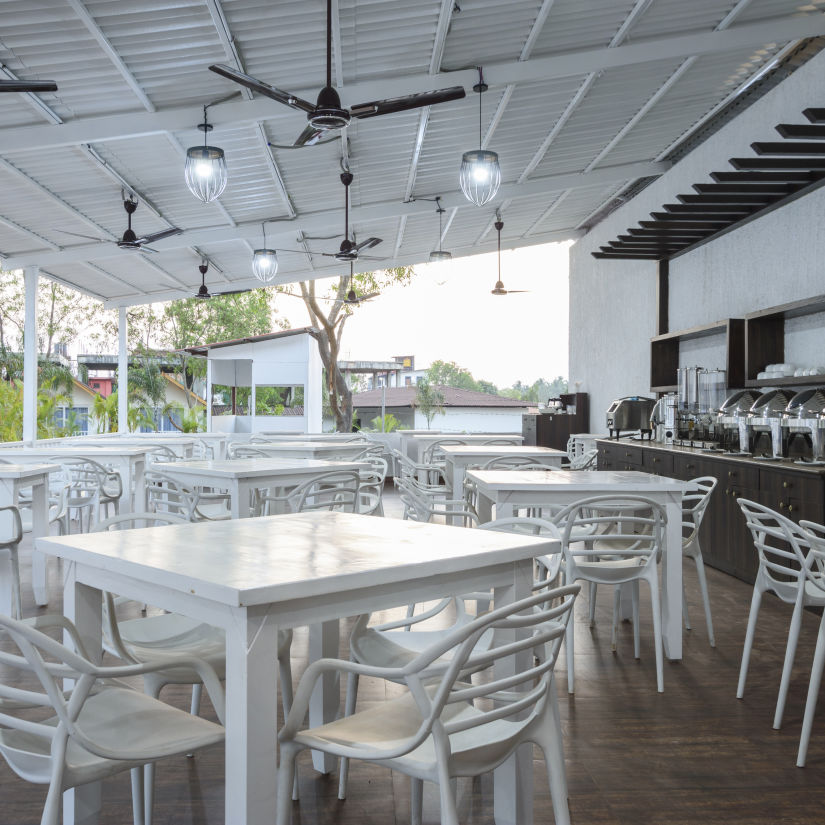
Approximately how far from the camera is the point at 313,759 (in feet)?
8.95

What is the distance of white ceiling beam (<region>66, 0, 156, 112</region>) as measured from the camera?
4441 millimetres

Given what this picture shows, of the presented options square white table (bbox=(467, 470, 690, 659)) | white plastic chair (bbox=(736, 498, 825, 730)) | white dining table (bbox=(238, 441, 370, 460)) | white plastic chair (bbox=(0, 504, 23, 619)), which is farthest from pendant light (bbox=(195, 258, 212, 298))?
white plastic chair (bbox=(736, 498, 825, 730))

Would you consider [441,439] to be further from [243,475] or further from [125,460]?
[243,475]

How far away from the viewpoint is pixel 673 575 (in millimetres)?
3785

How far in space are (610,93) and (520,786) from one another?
22.8 feet

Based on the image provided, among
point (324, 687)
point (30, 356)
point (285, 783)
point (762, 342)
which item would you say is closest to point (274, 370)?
point (30, 356)

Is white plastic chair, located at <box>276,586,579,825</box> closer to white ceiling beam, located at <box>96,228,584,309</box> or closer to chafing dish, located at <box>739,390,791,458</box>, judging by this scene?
chafing dish, located at <box>739,390,791,458</box>

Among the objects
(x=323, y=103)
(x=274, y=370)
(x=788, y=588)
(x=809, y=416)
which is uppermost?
(x=323, y=103)

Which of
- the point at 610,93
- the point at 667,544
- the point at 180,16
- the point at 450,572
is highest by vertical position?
the point at 610,93

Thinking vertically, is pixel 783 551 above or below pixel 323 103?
below

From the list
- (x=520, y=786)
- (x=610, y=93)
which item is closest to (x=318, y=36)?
(x=610, y=93)

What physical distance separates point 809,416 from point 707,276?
3598mm

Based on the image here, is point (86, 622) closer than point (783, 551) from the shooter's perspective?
Yes

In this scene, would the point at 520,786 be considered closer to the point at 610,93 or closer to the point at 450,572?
the point at 450,572
